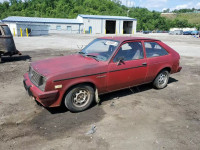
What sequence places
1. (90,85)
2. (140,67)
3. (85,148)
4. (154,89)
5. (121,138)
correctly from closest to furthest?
(85,148) → (121,138) → (90,85) → (140,67) → (154,89)

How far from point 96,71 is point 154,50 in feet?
7.47

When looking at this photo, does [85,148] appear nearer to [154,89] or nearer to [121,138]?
[121,138]

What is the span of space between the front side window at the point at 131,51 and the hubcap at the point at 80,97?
128 cm

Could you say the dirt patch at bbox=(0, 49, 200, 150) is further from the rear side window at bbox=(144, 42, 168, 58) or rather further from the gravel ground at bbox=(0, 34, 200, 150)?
the rear side window at bbox=(144, 42, 168, 58)

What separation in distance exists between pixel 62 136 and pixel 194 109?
3.39 metres

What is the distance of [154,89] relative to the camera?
5.82m

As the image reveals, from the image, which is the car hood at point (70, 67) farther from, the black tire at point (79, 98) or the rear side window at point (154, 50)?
the rear side window at point (154, 50)

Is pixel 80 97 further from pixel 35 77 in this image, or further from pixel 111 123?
pixel 35 77

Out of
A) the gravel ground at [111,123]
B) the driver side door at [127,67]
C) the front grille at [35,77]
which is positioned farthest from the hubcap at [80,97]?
the front grille at [35,77]

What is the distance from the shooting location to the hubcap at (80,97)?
404 centimetres

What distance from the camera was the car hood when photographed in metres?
3.77


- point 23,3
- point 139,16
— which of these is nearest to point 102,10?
point 139,16

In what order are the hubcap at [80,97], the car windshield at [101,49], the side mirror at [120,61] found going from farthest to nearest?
the car windshield at [101,49] < the side mirror at [120,61] < the hubcap at [80,97]

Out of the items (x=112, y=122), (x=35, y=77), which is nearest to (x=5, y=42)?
(x=35, y=77)
